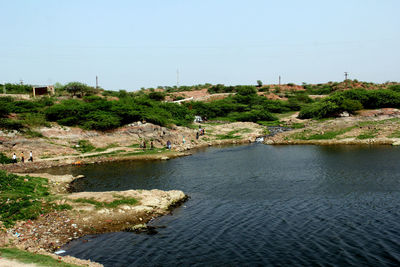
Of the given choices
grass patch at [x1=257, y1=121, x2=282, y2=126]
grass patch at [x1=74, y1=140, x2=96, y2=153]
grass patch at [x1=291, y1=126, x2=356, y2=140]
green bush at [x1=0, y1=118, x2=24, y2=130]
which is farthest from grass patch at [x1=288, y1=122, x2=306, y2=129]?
green bush at [x1=0, y1=118, x2=24, y2=130]

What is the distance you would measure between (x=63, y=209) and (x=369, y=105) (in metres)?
75.1

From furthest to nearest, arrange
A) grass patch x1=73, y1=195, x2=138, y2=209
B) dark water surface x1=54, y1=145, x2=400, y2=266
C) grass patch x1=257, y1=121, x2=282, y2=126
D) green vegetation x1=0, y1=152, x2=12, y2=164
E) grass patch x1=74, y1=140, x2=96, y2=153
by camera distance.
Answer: grass patch x1=257, y1=121, x2=282, y2=126
grass patch x1=74, y1=140, x2=96, y2=153
green vegetation x1=0, y1=152, x2=12, y2=164
grass patch x1=73, y1=195, x2=138, y2=209
dark water surface x1=54, y1=145, x2=400, y2=266

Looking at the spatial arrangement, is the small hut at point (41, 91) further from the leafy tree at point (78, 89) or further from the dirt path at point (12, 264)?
the dirt path at point (12, 264)

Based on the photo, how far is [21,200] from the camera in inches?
982

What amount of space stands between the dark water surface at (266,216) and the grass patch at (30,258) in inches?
101

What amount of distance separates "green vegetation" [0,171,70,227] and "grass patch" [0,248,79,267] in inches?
193

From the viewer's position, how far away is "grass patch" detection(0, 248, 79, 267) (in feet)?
52.7

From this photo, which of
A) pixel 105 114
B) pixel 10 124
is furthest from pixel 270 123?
pixel 10 124

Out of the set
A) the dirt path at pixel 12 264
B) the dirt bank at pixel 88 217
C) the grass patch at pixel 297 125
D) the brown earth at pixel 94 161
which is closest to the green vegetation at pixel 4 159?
the brown earth at pixel 94 161

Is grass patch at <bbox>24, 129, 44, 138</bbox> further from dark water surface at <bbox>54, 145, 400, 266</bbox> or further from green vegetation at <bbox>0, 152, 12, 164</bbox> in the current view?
dark water surface at <bbox>54, 145, 400, 266</bbox>

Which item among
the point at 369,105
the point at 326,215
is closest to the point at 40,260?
the point at 326,215

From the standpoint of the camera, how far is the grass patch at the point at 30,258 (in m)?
16.1

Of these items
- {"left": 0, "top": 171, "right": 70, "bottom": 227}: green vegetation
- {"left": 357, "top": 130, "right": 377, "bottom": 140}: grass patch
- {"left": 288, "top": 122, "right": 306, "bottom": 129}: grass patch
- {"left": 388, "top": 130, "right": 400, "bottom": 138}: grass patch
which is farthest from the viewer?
{"left": 288, "top": 122, "right": 306, "bottom": 129}: grass patch

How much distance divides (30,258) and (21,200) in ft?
32.4
